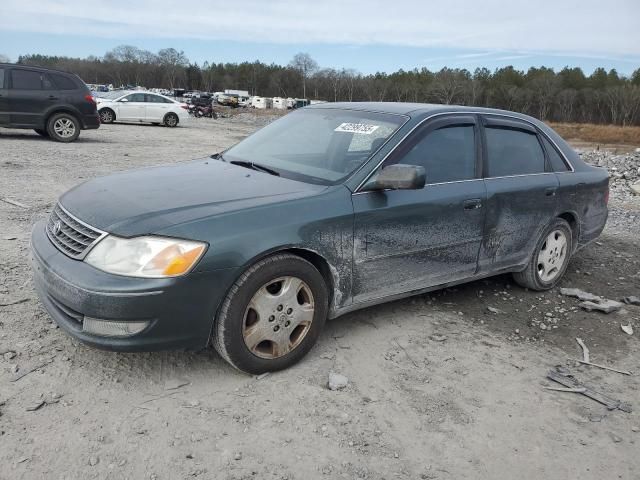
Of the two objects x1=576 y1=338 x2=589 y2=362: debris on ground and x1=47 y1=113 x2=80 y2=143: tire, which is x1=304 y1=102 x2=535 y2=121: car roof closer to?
x1=576 y1=338 x2=589 y2=362: debris on ground

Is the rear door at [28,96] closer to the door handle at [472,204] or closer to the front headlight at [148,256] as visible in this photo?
the front headlight at [148,256]

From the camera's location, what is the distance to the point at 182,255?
2.88 metres

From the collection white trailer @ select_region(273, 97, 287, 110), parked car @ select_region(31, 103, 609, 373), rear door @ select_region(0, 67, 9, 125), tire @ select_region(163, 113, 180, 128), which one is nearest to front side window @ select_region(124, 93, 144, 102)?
tire @ select_region(163, 113, 180, 128)

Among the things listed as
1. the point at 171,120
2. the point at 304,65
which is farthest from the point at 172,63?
the point at 171,120

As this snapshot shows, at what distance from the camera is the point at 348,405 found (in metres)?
3.08

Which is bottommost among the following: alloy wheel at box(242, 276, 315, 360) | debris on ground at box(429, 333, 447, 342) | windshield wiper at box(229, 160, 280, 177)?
debris on ground at box(429, 333, 447, 342)

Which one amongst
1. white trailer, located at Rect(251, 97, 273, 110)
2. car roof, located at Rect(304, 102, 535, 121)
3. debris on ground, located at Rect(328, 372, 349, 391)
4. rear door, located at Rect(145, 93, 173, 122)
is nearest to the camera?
debris on ground, located at Rect(328, 372, 349, 391)

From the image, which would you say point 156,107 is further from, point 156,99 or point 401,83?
point 401,83

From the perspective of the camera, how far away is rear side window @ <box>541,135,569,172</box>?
4984 millimetres

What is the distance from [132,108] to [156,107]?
101 cm

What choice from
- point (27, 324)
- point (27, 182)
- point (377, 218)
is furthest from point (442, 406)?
point (27, 182)

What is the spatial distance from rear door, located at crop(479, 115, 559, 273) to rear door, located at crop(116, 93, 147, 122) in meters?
21.2

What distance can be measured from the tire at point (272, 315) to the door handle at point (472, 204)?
136cm

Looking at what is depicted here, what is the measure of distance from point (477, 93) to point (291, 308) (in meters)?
115
